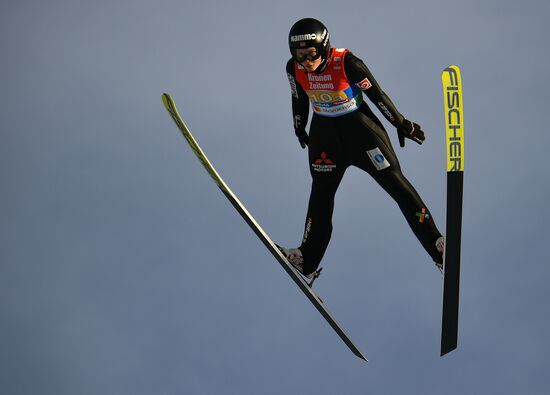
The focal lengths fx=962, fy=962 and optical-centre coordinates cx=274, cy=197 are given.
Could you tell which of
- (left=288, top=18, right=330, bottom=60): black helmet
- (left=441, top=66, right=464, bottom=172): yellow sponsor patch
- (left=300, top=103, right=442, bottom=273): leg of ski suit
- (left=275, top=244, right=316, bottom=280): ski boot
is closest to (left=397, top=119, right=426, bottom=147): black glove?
(left=300, top=103, right=442, bottom=273): leg of ski suit

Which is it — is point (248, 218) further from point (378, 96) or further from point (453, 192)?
point (453, 192)

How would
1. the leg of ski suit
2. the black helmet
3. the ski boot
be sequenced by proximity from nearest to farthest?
the black helmet < the leg of ski suit < the ski boot

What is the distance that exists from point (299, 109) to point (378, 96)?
4.20 ft

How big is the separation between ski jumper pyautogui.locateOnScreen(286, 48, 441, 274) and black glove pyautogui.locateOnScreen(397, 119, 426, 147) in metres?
0.08

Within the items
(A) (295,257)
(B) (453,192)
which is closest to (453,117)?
(B) (453,192)

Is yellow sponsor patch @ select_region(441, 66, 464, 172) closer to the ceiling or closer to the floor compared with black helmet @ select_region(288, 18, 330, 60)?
closer to the floor

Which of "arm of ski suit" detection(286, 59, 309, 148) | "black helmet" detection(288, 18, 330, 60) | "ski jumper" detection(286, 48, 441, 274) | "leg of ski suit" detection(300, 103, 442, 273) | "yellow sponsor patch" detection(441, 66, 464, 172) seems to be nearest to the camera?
"yellow sponsor patch" detection(441, 66, 464, 172)

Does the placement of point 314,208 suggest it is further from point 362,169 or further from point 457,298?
point 457,298

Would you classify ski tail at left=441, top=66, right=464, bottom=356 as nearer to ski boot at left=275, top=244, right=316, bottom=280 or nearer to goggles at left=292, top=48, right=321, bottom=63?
goggles at left=292, top=48, right=321, bottom=63

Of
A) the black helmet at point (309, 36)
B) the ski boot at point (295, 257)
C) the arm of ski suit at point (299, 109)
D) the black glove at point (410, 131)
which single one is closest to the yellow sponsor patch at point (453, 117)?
the black glove at point (410, 131)

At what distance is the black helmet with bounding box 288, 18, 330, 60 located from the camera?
36.7 feet

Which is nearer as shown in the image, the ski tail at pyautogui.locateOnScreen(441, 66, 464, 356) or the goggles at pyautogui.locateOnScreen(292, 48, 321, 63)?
the ski tail at pyautogui.locateOnScreen(441, 66, 464, 356)

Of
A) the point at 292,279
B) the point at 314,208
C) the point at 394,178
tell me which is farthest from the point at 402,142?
the point at 292,279

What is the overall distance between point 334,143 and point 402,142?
0.85m
